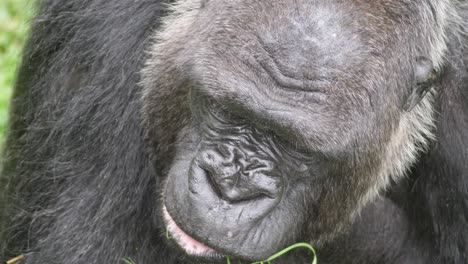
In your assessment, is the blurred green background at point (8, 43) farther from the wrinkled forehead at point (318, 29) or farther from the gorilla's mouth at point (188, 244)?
the wrinkled forehead at point (318, 29)

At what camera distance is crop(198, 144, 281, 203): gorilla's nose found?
221 inches

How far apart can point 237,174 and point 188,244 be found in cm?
60

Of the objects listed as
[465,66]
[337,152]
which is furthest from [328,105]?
[465,66]

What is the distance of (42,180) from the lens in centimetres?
704

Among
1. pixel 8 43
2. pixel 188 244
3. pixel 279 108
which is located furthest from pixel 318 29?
pixel 8 43

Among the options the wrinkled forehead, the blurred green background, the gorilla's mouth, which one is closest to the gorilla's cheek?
the gorilla's mouth

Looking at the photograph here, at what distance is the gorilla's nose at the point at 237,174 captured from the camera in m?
5.62

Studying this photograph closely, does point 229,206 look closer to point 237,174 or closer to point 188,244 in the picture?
point 237,174

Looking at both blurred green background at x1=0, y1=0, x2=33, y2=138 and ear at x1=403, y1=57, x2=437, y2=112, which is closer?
ear at x1=403, y1=57, x2=437, y2=112

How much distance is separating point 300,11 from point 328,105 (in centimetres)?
56

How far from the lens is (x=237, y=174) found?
5645 mm

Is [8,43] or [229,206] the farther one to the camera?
[8,43]

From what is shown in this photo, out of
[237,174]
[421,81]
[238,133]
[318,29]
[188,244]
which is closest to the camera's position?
[318,29]

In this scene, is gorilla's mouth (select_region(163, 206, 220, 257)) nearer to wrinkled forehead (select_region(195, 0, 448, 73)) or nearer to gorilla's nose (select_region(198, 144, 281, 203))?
gorilla's nose (select_region(198, 144, 281, 203))
